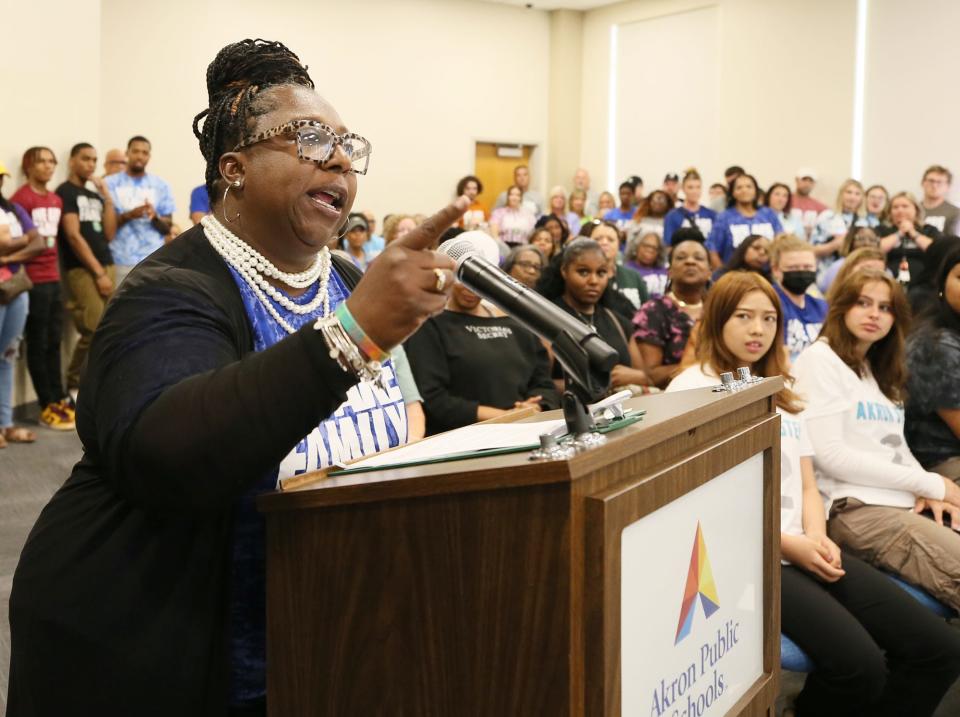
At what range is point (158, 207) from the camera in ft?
26.5

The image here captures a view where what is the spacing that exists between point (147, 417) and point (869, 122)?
11401mm

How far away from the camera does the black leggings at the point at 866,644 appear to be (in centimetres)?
250

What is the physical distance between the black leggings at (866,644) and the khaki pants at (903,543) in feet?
0.60

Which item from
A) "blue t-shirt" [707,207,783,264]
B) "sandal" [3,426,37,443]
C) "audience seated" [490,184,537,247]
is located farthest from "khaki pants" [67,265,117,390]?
"blue t-shirt" [707,207,783,264]

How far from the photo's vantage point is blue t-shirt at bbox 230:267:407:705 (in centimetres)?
121

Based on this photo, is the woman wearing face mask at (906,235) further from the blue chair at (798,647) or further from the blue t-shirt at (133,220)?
the blue t-shirt at (133,220)

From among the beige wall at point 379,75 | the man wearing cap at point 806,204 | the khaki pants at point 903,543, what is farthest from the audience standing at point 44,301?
the man wearing cap at point 806,204

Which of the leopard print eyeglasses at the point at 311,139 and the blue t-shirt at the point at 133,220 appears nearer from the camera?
the leopard print eyeglasses at the point at 311,139

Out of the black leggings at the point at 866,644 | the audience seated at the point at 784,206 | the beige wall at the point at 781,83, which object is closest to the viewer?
the black leggings at the point at 866,644

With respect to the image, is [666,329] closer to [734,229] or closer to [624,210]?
[734,229]

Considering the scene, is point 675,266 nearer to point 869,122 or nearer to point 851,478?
point 851,478

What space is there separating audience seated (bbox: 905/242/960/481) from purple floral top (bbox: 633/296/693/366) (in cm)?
124

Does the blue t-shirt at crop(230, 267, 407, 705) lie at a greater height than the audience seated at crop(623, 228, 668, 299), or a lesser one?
lesser

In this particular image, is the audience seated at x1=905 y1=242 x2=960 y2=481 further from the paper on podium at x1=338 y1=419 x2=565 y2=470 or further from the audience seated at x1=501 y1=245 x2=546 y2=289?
the paper on podium at x1=338 y1=419 x2=565 y2=470
